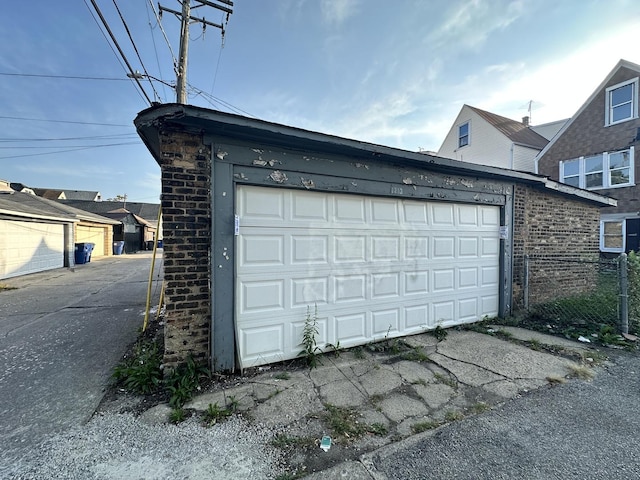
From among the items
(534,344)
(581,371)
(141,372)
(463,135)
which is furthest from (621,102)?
(141,372)

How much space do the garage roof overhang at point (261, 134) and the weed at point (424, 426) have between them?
3.08 metres

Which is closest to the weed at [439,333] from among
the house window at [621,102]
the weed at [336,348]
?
the weed at [336,348]

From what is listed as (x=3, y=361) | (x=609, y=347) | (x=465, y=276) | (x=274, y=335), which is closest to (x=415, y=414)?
(x=274, y=335)

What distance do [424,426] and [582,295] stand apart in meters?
6.64

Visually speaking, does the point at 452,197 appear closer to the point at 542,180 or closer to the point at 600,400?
the point at 542,180

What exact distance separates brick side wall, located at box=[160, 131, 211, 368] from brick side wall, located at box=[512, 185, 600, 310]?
5.61 metres

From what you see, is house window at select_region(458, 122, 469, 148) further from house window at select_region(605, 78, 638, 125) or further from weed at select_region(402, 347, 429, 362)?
weed at select_region(402, 347, 429, 362)

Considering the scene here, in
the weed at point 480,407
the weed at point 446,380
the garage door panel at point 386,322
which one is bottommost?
the weed at point 480,407

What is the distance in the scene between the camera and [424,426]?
2.43 meters

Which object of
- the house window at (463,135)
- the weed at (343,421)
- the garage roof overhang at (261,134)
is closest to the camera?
the weed at (343,421)

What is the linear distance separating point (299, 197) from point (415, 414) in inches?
104

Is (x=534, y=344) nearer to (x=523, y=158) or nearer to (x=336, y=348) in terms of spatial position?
(x=336, y=348)

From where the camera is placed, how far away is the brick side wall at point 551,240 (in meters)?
5.66

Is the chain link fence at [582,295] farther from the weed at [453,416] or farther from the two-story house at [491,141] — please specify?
the two-story house at [491,141]
